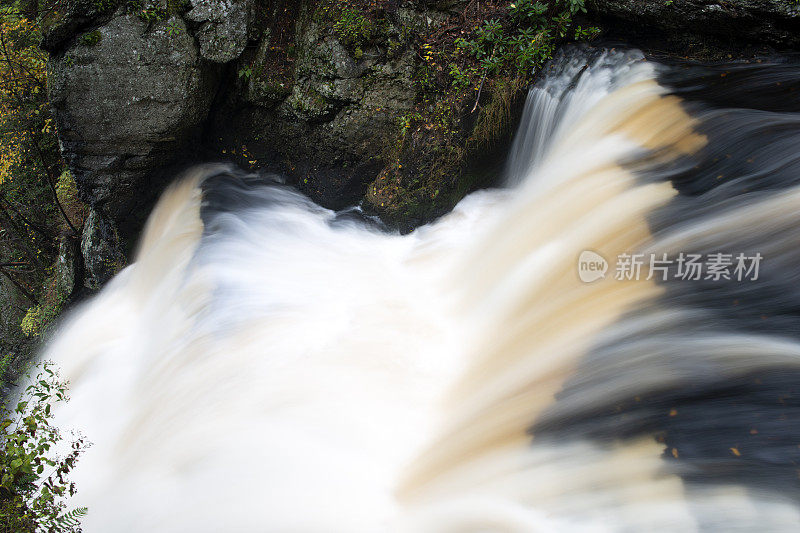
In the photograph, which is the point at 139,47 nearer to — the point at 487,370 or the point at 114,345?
the point at 114,345

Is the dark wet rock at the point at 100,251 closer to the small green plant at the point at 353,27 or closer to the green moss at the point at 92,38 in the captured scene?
the green moss at the point at 92,38

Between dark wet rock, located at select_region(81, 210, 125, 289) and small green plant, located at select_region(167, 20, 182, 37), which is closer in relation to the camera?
small green plant, located at select_region(167, 20, 182, 37)

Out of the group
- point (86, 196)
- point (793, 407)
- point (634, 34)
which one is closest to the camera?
point (793, 407)

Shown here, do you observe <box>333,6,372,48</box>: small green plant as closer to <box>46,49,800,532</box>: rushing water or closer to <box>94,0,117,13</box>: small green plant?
<box>46,49,800,532</box>: rushing water

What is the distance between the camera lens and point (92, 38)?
5586 mm

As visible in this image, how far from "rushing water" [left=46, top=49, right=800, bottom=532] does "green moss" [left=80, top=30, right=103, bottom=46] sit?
2.13 m

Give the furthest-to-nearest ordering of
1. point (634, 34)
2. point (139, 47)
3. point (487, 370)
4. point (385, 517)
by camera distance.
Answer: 1. point (139, 47)
2. point (634, 34)
3. point (487, 370)
4. point (385, 517)

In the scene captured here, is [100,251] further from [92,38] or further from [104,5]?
[104,5]

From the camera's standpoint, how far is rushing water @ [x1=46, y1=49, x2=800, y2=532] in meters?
2.60

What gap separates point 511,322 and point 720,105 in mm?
2059

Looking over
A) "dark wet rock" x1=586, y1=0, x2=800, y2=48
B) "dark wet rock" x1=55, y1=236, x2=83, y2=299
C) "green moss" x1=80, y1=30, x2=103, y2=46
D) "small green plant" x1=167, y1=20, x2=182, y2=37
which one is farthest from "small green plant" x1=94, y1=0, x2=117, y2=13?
"dark wet rock" x1=586, y1=0, x2=800, y2=48

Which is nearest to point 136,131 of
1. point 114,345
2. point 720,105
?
point 114,345

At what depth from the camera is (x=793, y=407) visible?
2.38m

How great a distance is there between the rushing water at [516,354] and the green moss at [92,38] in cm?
213
